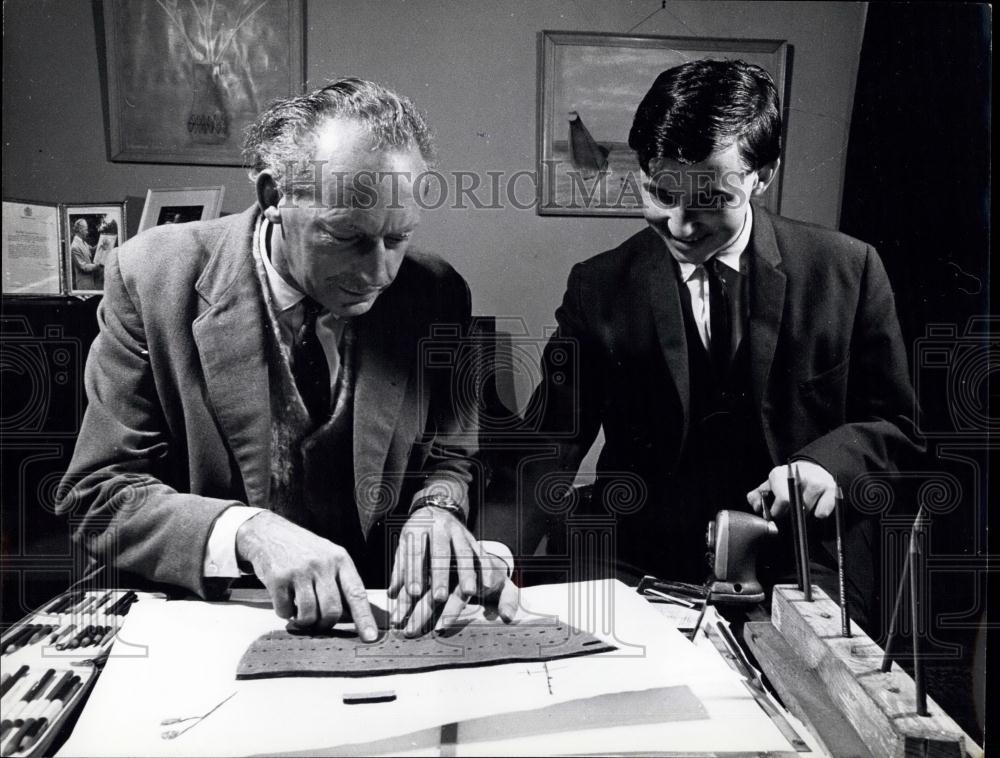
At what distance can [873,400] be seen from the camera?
4.58 feet

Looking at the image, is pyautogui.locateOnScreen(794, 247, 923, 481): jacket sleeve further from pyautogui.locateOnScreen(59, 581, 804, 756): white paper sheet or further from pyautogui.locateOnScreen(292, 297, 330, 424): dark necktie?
pyautogui.locateOnScreen(292, 297, 330, 424): dark necktie

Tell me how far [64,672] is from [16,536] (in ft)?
0.78

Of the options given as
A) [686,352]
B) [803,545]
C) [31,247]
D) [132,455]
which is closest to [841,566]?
[803,545]

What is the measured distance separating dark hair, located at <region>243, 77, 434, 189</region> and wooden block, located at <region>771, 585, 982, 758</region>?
924 mm

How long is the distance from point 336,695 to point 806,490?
80cm

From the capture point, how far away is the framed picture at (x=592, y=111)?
1.34 m

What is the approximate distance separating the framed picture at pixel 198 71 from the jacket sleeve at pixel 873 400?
3.21ft

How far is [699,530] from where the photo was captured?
4.51ft

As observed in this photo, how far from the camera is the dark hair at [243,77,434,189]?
1.27 meters

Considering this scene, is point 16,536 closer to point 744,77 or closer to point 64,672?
point 64,672

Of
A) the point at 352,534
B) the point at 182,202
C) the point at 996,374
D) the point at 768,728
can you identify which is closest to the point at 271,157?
the point at 182,202

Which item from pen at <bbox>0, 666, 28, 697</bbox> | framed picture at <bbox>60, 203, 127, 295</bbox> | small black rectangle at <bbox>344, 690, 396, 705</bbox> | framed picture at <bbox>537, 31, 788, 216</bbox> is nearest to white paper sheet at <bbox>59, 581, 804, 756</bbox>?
small black rectangle at <bbox>344, 690, 396, 705</bbox>

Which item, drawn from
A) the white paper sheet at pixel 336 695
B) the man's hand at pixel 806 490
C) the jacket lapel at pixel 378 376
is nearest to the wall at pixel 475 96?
the jacket lapel at pixel 378 376

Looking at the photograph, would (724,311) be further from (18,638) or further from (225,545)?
(18,638)
